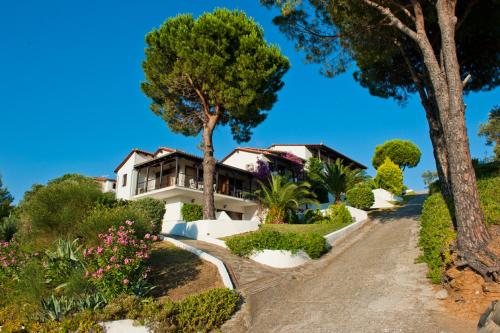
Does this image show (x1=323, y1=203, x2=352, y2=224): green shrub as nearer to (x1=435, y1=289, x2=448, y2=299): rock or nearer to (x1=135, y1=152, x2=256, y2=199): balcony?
(x1=135, y1=152, x2=256, y2=199): balcony

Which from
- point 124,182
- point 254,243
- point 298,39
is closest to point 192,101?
point 298,39

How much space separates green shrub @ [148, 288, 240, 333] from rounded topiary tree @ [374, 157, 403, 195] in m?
36.4

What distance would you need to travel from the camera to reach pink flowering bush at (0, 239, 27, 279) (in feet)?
29.3

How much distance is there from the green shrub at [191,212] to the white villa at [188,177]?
72cm

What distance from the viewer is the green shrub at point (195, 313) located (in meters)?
7.57

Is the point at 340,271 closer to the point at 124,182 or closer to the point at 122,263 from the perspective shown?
the point at 122,263

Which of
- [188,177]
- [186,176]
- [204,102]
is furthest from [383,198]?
[204,102]

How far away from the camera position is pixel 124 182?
35938mm

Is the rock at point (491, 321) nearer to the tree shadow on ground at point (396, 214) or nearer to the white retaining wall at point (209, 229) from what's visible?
the white retaining wall at point (209, 229)

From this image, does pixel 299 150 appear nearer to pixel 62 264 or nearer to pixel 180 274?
pixel 180 274

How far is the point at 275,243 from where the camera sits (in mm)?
13695

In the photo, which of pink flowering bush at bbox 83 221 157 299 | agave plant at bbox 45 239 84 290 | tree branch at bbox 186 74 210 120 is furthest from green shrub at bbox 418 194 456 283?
tree branch at bbox 186 74 210 120

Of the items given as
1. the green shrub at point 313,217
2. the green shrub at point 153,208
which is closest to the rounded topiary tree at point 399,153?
the green shrub at point 313,217

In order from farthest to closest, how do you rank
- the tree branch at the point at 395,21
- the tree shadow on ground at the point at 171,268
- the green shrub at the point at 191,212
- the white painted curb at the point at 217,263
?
the green shrub at the point at 191,212 < the tree branch at the point at 395,21 < the white painted curb at the point at 217,263 < the tree shadow on ground at the point at 171,268
